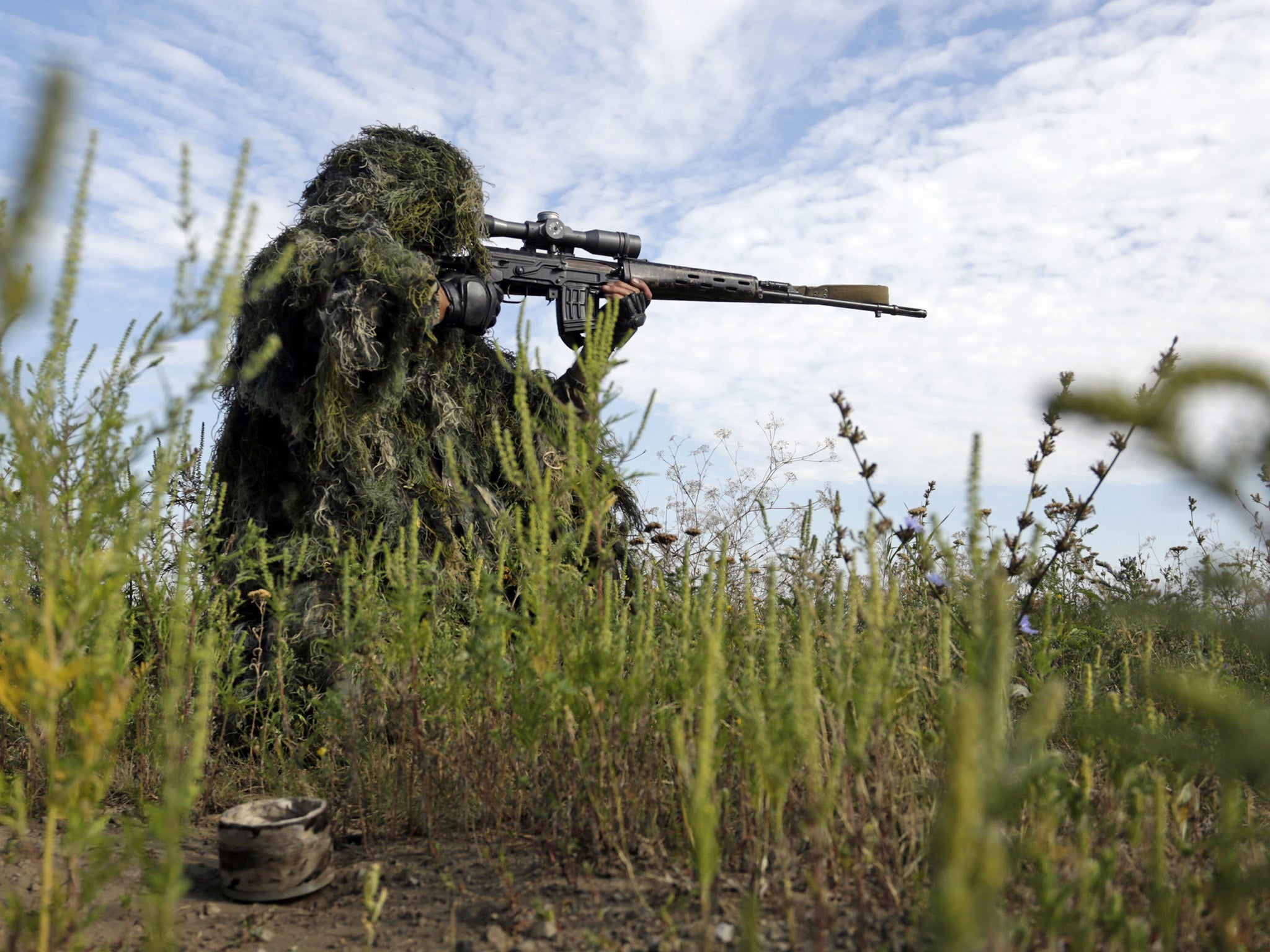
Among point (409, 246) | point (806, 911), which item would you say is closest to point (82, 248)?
point (806, 911)

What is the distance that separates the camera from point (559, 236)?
17.2 feet

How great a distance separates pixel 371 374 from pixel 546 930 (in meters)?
2.94

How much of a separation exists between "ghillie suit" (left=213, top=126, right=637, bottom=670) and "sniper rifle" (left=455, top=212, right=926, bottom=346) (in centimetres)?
36

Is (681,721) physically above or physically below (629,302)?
below

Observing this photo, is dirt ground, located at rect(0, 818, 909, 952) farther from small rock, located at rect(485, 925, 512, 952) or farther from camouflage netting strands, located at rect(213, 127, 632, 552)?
camouflage netting strands, located at rect(213, 127, 632, 552)

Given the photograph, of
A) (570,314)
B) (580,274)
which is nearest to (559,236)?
(580,274)

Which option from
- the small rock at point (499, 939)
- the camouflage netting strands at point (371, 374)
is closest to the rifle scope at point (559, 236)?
the camouflage netting strands at point (371, 374)

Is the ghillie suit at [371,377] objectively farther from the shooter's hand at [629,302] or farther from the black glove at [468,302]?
the shooter's hand at [629,302]

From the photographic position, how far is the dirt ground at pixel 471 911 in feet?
5.57

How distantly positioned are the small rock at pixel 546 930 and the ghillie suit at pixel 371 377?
6.88 feet

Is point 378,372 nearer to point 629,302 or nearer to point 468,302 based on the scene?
point 468,302

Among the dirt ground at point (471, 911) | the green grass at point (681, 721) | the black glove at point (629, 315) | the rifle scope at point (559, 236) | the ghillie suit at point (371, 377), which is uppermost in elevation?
the rifle scope at point (559, 236)

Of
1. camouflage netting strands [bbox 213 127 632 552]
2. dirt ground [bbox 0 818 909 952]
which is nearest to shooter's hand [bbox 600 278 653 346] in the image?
camouflage netting strands [bbox 213 127 632 552]

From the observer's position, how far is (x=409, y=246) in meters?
4.43
